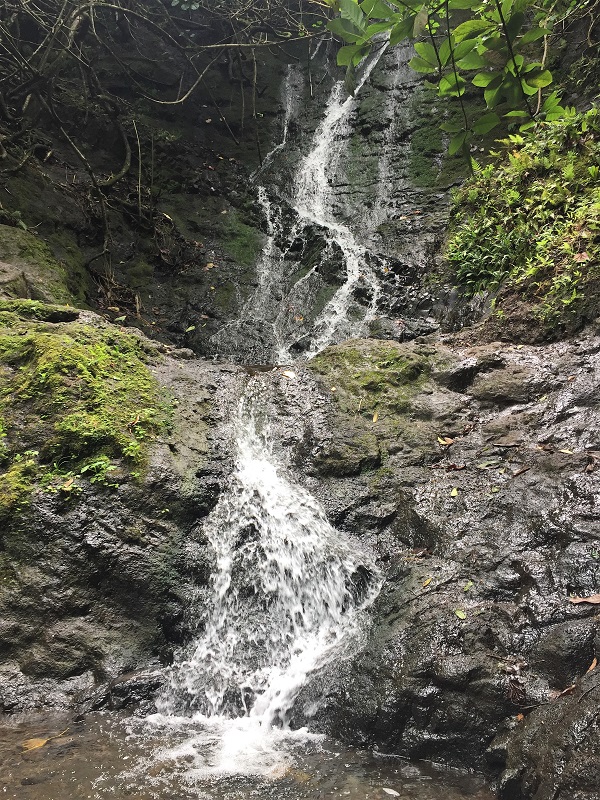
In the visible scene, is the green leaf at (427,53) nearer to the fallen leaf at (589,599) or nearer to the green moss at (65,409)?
the fallen leaf at (589,599)

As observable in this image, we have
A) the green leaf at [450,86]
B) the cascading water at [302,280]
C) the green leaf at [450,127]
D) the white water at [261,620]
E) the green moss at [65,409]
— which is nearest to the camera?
the green leaf at [450,86]

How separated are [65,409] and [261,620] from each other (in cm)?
238

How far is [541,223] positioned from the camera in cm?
614

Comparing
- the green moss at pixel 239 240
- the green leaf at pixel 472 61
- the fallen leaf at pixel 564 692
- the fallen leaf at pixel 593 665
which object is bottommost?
the fallen leaf at pixel 564 692

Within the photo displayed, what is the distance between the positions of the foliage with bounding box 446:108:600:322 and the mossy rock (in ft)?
17.7

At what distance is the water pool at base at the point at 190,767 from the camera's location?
2.49 m

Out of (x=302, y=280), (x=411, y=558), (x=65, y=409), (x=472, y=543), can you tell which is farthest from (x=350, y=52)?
(x=302, y=280)

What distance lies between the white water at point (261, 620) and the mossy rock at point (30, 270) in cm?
319

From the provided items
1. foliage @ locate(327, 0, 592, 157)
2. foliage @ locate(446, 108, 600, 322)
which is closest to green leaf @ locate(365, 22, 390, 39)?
foliage @ locate(327, 0, 592, 157)

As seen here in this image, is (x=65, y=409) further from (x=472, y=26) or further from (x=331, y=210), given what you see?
(x=331, y=210)

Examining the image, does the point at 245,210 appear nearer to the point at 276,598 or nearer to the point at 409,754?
the point at 276,598

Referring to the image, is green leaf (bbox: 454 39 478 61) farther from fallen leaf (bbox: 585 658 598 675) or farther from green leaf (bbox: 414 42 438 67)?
fallen leaf (bbox: 585 658 598 675)

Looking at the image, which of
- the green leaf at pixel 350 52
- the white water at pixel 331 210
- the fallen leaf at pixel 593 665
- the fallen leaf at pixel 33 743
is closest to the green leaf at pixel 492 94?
the green leaf at pixel 350 52

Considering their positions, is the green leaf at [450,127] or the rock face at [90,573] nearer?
the green leaf at [450,127]
